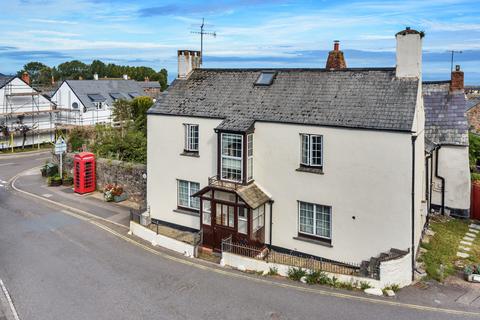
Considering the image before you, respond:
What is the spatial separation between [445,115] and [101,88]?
4836 cm

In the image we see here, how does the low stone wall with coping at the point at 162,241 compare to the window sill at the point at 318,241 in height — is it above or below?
below

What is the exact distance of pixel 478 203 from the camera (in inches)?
975

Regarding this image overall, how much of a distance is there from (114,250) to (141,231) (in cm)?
Result: 197

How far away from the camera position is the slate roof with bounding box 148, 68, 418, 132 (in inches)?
678

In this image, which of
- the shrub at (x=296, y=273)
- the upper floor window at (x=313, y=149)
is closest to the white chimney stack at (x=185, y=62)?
the upper floor window at (x=313, y=149)

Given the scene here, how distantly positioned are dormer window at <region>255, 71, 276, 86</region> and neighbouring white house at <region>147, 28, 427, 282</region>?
57 millimetres

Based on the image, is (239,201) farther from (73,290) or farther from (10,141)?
(10,141)

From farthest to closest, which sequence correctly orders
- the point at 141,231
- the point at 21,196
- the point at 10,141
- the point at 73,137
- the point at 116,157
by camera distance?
the point at 10,141
the point at 73,137
the point at 116,157
the point at 21,196
the point at 141,231

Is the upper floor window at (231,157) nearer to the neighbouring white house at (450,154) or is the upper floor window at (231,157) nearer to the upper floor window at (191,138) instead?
the upper floor window at (191,138)

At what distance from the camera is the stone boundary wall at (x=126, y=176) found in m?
27.2

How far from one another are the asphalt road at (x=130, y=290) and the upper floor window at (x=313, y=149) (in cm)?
541

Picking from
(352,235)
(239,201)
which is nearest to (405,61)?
(352,235)

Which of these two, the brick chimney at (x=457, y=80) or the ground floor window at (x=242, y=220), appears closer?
the ground floor window at (x=242, y=220)

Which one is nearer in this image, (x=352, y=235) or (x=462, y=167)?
(x=352, y=235)
